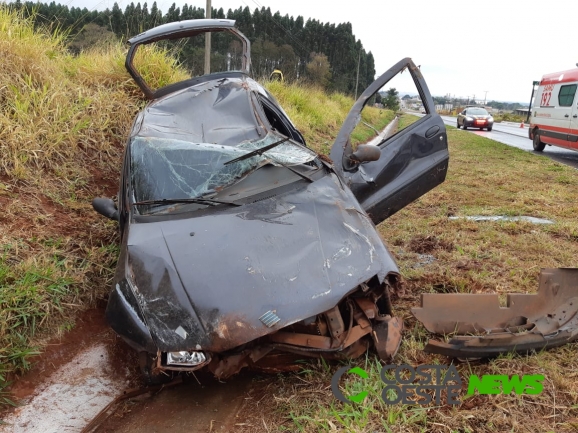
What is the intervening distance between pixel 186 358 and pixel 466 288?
2330 mm

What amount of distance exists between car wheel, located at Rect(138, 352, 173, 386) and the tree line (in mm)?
5508

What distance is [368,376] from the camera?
260cm

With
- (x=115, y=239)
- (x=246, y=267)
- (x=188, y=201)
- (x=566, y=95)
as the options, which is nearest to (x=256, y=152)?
(x=188, y=201)

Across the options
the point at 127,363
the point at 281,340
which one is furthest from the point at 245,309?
the point at 127,363

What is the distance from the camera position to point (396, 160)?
171 inches

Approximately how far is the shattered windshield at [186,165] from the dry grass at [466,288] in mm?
1333

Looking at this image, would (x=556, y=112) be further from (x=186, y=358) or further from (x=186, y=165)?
(x=186, y=358)

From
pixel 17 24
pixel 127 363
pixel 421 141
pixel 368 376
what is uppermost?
pixel 17 24

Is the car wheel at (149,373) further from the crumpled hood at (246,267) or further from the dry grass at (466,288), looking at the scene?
the dry grass at (466,288)

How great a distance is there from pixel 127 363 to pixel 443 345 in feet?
6.97

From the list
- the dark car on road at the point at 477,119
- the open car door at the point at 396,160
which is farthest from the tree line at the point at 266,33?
the dark car on road at the point at 477,119

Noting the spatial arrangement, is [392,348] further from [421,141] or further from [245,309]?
[421,141]

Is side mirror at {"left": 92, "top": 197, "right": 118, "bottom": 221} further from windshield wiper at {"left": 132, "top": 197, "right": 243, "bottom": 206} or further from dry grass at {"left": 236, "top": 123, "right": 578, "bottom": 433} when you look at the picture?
dry grass at {"left": 236, "top": 123, "right": 578, "bottom": 433}

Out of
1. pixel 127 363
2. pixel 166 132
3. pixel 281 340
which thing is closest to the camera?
pixel 281 340
